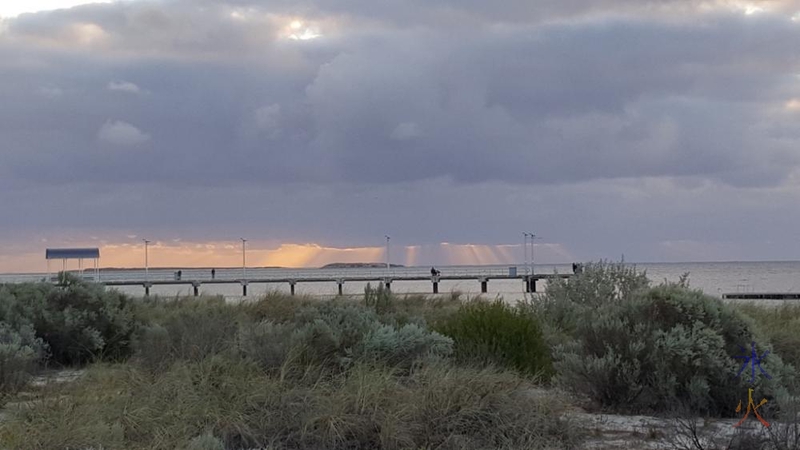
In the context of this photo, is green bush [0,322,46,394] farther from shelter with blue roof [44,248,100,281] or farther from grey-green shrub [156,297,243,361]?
shelter with blue roof [44,248,100,281]

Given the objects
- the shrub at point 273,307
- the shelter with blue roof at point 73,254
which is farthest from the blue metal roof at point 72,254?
the shrub at point 273,307

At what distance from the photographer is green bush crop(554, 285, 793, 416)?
27.6 ft

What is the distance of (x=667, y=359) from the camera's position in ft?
28.0

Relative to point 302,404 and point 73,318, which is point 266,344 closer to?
point 302,404

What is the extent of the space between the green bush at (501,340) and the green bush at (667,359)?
0.68m

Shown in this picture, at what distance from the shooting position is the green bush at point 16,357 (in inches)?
351

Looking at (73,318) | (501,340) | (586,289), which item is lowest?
(501,340)

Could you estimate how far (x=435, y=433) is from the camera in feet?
21.8

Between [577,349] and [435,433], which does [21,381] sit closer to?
[435,433]

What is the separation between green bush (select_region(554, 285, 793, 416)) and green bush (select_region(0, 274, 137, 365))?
22.7 ft

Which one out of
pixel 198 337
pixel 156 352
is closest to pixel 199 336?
pixel 198 337

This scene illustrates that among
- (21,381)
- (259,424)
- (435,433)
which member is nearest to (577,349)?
(435,433)

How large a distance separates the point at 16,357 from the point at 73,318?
3256 mm

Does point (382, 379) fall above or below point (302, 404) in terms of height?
above
